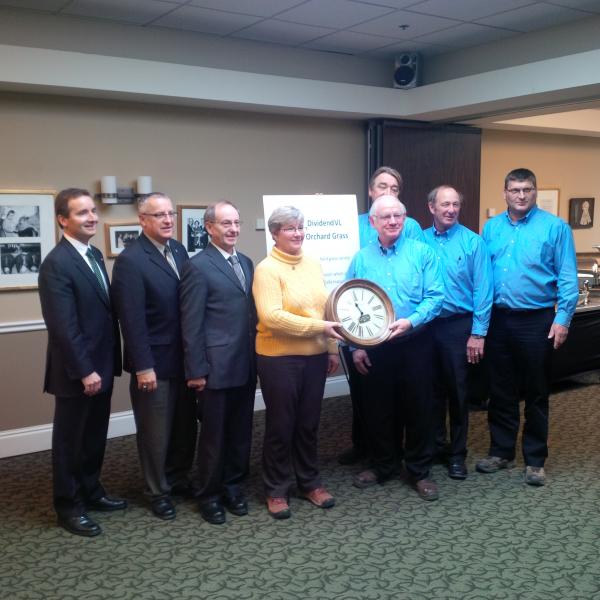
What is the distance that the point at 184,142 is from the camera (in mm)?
4645

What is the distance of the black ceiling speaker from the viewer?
5062 mm

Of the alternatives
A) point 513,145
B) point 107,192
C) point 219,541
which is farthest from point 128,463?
point 513,145

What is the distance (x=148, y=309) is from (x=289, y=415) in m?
0.79

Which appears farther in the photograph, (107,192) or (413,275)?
(107,192)

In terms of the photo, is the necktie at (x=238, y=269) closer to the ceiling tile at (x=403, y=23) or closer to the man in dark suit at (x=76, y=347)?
the man in dark suit at (x=76, y=347)

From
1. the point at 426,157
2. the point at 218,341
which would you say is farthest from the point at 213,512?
the point at 426,157

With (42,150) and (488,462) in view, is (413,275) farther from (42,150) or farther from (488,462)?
(42,150)

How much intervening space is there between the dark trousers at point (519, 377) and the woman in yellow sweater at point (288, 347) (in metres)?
0.95

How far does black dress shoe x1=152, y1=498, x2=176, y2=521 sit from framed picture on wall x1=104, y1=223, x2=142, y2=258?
1797mm

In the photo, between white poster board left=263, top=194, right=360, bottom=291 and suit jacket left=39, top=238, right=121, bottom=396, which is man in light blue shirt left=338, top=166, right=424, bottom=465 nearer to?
white poster board left=263, top=194, right=360, bottom=291

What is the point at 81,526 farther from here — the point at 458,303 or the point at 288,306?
the point at 458,303

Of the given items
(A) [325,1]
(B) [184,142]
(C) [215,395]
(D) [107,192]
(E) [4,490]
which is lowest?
(E) [4,490]

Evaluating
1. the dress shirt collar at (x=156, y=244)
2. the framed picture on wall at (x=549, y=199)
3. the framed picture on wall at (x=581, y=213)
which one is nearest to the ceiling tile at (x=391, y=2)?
the dress shirt collar at (x=156, y=244)

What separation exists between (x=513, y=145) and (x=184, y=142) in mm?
3655
